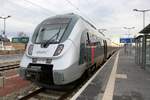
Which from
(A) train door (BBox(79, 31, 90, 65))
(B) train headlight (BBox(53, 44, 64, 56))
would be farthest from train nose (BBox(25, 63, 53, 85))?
(A) train door (BBox(79, 31, 90, 65))

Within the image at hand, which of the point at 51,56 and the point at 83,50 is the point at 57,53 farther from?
the point at 83,50

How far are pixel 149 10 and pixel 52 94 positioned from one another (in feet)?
92.4

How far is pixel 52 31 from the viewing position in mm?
9438

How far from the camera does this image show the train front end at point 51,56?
8.04 metres

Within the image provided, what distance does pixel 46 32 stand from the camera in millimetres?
9633

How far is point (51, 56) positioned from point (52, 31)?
1.47m

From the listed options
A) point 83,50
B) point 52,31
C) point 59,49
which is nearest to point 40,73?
point 59,49

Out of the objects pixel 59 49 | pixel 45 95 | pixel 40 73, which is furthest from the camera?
pixel 45 95

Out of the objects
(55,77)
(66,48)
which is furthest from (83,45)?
(55,77)

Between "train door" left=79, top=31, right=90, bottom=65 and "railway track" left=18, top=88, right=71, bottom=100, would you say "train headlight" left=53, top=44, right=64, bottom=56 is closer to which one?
"train door" left=79, top=31, right=90, bottom=65

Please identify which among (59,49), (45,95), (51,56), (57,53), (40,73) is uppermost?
(59,49)

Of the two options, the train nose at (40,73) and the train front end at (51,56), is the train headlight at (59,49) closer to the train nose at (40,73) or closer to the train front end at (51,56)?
the train front end at (51,56)

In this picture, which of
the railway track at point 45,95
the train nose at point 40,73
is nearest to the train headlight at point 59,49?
the train nose at point 40,73

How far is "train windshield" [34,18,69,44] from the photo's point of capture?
9.10 m
